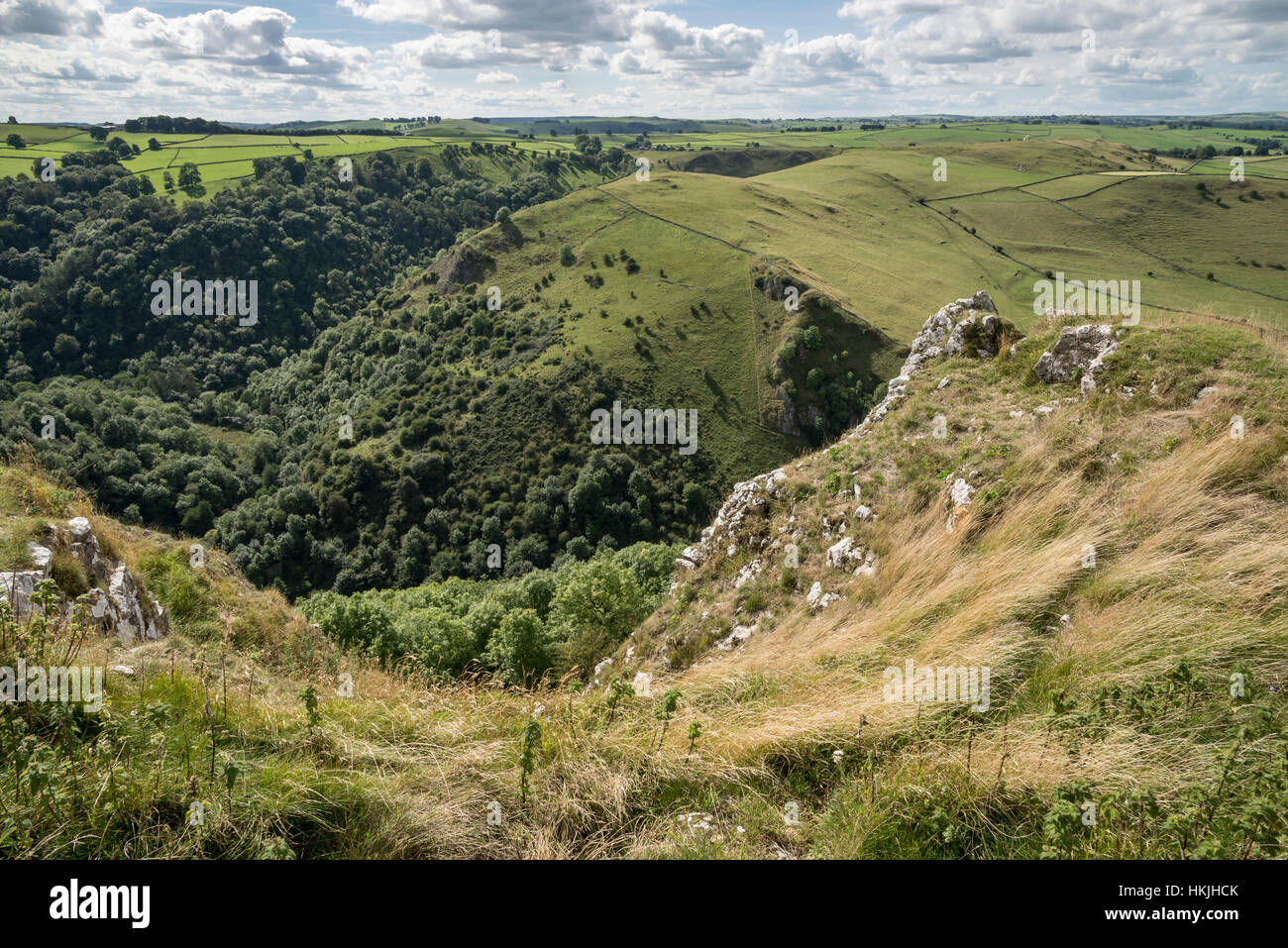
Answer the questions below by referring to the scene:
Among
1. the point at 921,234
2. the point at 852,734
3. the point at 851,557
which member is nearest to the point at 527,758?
the point at 852,734

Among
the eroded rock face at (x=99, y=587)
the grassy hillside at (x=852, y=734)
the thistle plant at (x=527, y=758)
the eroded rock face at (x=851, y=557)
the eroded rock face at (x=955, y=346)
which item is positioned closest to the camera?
the grassy hillside at (x=852, y=734)

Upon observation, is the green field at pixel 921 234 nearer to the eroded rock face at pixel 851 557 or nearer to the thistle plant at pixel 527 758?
the eroded rock face at pixel 851 557

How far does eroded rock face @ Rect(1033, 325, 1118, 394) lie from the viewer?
1532 cm

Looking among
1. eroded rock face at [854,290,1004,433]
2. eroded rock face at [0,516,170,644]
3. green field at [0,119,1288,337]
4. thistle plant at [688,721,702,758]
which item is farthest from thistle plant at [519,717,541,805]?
green field at [0,119,1288,337]

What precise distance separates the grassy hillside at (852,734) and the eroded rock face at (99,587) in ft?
1.80

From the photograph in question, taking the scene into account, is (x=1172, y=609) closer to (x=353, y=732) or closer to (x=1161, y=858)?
(x=1161, y=858)

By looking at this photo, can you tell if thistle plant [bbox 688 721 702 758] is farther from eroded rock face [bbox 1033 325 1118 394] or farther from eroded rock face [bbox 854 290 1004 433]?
eroded rock face [bbox 854 290 1004 433]

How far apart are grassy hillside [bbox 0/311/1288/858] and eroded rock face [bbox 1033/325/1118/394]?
5.77 meters

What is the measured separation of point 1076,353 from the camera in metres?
16.0

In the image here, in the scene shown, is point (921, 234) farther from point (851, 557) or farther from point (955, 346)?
point (851, 557)

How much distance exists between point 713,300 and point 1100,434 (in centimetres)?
9542

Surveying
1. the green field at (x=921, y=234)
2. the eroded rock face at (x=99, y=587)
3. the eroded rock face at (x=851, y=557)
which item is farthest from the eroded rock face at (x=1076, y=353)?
the green field at (x=921, y=234)

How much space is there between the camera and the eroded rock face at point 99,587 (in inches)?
326
